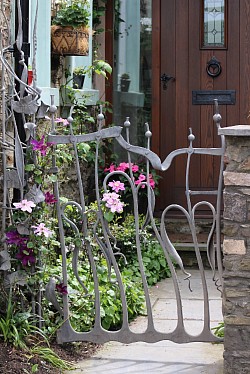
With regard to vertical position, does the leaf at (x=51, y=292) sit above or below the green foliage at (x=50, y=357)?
above

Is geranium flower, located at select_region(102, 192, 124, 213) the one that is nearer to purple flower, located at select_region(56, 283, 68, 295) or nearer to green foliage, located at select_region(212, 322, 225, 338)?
purple flower, located at select_region(56, 283, 68, 295)

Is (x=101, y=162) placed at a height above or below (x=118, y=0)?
below

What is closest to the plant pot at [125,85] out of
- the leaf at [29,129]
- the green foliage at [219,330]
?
the leaf at [29,129]

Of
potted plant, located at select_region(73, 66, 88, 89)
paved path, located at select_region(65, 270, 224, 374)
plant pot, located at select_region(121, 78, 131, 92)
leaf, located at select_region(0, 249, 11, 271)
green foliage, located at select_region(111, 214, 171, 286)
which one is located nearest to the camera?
paved path, located at select_region(65, 270, 224, 374)

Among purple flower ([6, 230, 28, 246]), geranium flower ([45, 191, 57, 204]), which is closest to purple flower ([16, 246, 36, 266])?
purple flower ([6, 230, 28, 246])

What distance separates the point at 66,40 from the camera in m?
6.97

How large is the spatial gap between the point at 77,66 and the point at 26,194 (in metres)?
2.59

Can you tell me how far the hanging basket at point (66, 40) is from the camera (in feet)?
22.9

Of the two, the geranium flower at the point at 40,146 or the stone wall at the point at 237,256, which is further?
the geranium flower at the point at 40,146

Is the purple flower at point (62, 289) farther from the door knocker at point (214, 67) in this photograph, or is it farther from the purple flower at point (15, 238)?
the door knocker at point (214, 67)

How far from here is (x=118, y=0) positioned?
8875 millimetres

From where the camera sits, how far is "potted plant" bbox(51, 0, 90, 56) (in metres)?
6.98

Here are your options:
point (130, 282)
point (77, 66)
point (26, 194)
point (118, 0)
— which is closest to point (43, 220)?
point (26, 194)

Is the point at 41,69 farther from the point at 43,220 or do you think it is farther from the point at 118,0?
the point at 118,0
